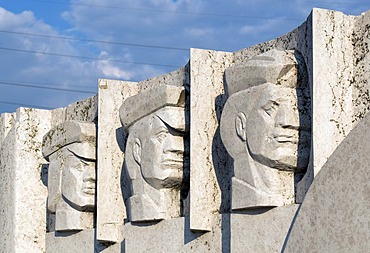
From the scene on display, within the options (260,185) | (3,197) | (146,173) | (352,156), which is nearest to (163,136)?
(146,173)

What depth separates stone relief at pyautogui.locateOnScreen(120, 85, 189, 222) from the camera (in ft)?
31.6

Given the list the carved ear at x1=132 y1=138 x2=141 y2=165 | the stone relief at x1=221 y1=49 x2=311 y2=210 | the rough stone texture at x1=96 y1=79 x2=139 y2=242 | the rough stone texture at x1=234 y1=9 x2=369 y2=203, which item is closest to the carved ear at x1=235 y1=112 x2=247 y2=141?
the stone relief at x1=221 y1=49 x2=311 y2=210

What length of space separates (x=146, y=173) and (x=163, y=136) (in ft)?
1.27

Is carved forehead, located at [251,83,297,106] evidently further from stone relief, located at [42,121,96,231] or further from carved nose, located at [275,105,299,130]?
stone relief, located at [42,121,96,231]

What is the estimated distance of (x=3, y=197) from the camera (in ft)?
42.2

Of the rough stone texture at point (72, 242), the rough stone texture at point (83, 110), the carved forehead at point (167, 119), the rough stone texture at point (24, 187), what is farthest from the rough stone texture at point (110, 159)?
the rough stone texture at point (24, 187)

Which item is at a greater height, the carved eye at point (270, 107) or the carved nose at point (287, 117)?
the carved eye at point (270, 107)

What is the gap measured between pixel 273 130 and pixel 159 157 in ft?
6.01

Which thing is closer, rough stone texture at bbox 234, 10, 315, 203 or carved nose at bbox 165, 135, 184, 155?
rough stone texture at bbox 234, 10, 315, 203

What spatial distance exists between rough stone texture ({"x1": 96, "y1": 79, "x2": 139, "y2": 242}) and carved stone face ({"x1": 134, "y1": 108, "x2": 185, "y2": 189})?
→ 956 millimetres

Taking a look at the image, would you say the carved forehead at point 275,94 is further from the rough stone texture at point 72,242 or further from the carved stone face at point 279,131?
the rough stone texture at point 72,242

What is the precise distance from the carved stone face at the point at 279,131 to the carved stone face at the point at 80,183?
344 centimetres

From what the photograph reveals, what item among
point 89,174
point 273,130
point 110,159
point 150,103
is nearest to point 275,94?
point 273,130

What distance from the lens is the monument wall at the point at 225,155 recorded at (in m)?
7.66
